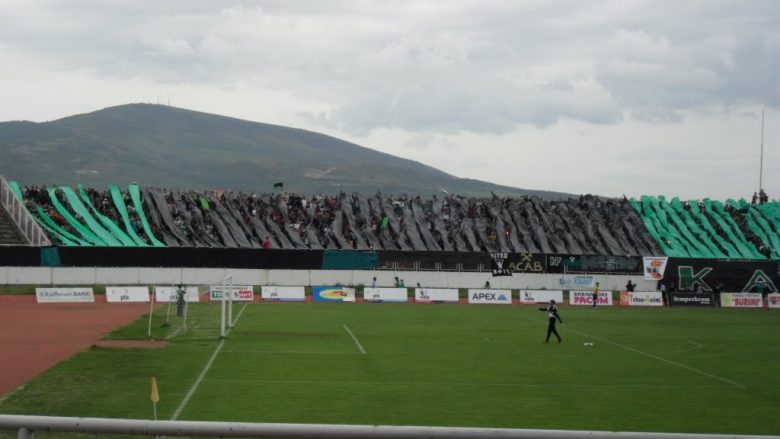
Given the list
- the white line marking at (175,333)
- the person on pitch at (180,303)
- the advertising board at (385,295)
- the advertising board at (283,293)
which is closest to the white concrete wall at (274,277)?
the advertising board at (283,293)

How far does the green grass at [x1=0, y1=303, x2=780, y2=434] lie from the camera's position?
72.2 ft

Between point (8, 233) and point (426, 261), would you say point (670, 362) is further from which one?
point (8, 233)

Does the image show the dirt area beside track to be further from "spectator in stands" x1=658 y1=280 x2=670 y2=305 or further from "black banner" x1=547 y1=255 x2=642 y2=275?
"spectator in stands" x1=658 y1=280 x2=670 y2=305

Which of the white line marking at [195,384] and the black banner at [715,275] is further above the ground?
the black banner at [715,275]

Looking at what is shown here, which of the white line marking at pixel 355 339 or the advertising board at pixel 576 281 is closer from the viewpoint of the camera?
the white line marking at pixel 355 339

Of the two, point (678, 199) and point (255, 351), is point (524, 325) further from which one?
point (678, 199)

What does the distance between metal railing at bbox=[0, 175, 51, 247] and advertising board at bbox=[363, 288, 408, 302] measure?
75.9 ft

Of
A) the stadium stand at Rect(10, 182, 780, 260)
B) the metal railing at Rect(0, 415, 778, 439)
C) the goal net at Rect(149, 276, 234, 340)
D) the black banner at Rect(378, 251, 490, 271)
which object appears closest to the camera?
the metal railing at Rect(0, 415, 778, 439)

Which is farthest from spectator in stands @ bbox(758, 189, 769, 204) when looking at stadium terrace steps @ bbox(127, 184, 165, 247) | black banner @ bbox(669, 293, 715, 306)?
stadium terrace steps @ bbox(127, 184, 165, 247)

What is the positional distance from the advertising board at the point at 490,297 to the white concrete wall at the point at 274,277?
3.39 metres

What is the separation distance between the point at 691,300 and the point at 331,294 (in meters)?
26.7

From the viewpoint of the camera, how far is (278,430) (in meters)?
7.29

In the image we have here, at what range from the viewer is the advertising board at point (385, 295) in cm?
7000

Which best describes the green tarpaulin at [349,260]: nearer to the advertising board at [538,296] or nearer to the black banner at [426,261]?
A: the black banner at [426,261]
